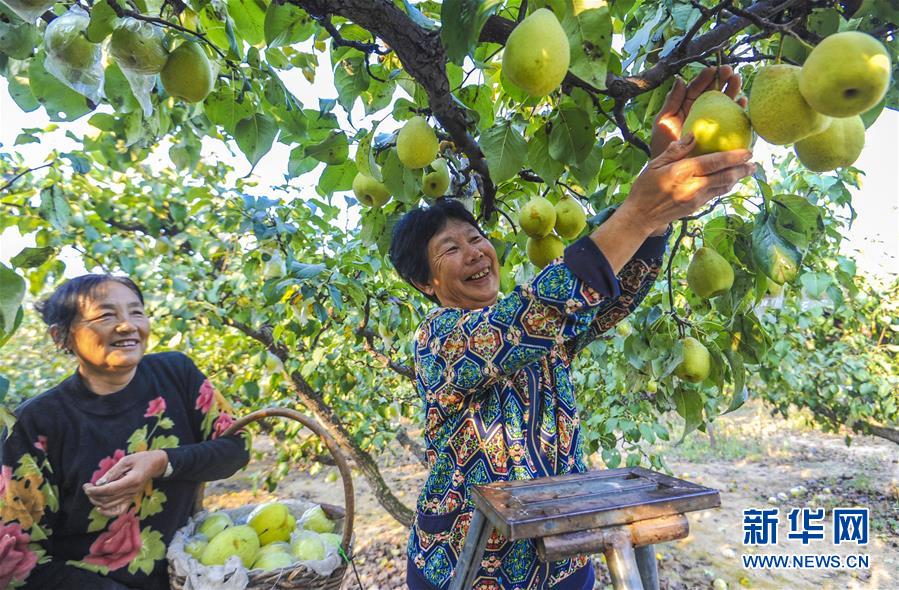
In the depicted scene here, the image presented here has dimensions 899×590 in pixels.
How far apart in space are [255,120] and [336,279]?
1.09m

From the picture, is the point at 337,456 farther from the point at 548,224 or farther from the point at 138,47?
the point at 138,47

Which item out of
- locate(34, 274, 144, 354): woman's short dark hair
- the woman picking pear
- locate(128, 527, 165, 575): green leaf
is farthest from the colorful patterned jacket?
locate(34, 274, 144, 354): woman's short dark hair

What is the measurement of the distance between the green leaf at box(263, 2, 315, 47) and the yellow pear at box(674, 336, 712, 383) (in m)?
1.34

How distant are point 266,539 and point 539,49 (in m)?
1.89

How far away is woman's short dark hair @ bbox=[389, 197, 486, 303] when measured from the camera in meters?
1.61

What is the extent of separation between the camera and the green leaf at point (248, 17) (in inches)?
47.2

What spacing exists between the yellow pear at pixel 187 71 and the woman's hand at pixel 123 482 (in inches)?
52.5

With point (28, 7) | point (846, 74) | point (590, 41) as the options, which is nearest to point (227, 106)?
point (28, 7)

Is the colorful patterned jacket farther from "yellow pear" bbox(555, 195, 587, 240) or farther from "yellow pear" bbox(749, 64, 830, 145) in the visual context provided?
"yellow pear" bbox(749, 64, 830, 145)

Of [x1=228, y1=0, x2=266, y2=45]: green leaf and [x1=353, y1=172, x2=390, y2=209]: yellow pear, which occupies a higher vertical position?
[x1=228, y1=0, x2=266, y2=45]: green leaf

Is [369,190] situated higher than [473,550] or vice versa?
[369,190]

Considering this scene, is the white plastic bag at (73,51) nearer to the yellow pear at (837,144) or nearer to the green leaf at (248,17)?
the green leaf at (248,17)

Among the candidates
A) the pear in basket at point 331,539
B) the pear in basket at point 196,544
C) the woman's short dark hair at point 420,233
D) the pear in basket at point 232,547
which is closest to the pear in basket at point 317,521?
the pear in basket at point 331,539

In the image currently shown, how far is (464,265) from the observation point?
153 centimetres
